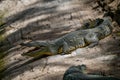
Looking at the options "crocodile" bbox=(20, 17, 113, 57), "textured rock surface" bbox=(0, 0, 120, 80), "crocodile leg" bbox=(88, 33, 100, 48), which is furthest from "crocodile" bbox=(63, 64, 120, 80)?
"crocodile" bbox=(20, 17, 113, 57)

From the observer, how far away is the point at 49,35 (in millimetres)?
7684

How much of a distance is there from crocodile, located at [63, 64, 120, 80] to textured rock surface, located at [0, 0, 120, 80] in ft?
0.66

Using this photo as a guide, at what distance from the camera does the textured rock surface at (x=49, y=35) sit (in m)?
5.71

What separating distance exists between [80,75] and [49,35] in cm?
296

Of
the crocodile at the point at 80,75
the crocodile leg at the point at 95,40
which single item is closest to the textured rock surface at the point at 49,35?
the crocodile leg at the point at 95,40

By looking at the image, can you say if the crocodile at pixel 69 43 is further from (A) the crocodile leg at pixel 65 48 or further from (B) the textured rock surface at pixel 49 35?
(B) the textured rock surface at pixel 49 35

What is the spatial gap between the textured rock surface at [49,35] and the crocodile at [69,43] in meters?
0.14

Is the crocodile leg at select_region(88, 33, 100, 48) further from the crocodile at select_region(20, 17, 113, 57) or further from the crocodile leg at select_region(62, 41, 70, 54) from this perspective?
the crocodile leg at select_region(62, 41, 70, 54)

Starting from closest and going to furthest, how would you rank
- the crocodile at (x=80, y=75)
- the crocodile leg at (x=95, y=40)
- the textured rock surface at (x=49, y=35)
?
the crocodile at (x=80, y=75), the textured rock surface at (x=49, y=35), the crocodile leg at (x=95, y=40)

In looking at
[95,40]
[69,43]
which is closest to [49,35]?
[69,43]

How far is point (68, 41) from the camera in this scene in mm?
6508

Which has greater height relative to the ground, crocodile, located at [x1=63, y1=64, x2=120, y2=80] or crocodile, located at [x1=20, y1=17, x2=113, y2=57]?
crocodile, located at [x1=20, y1=17, x2=113, y2=57]

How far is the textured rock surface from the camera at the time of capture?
5707 mm

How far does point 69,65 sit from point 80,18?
256 cm
